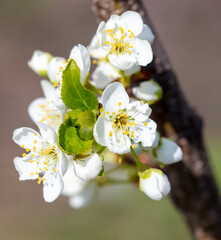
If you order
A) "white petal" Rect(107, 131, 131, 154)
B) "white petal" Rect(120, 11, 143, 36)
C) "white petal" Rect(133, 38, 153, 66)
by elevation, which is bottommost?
"white petal" Rect(107, 131, 131, 154)

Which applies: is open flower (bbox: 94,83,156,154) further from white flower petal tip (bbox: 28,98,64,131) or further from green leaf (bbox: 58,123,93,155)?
white flower petal tip (bbox: 28,98,64,131)

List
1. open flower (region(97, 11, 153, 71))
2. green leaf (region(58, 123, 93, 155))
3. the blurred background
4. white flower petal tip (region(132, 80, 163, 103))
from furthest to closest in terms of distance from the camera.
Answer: the blurred background, white flower petal tip (region(132, 80, 163, 103)), open flower (region(97, 11, 153, 71)), green leaf (region(58, 123, 93, 155))

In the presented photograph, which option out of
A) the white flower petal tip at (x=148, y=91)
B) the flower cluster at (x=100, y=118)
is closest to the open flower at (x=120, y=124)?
the flower cluster at (x=100, y=118)

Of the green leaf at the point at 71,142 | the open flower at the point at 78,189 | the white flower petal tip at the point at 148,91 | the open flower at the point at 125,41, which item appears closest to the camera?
the green leaf at the point at 71,142

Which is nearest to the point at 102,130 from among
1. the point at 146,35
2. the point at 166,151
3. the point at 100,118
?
the point at 100,118

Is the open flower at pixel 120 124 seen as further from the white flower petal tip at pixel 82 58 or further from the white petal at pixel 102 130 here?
the white flower petal tip at pixel 82 58

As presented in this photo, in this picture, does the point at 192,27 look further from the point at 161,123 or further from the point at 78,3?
the point at 161,123

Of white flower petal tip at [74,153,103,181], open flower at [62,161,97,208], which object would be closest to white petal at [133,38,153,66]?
white flower petal tip at [74,153,103,181]
